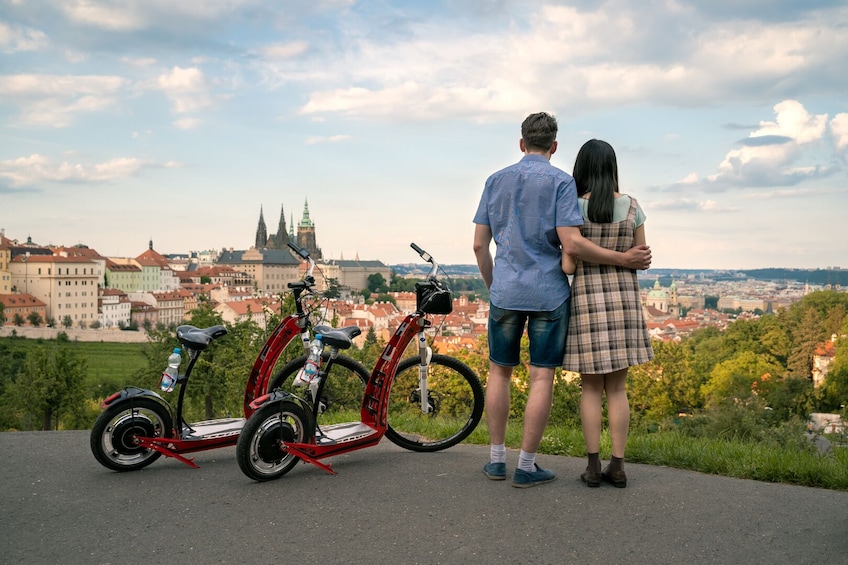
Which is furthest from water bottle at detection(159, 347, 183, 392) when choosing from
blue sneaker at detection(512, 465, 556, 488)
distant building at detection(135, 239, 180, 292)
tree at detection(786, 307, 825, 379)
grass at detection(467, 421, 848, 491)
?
distant building at detection(135, 239, 180, 292)

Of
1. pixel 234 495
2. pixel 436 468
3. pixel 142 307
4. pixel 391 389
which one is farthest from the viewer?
pixel 142 307

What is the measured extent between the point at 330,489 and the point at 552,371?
57.0 inches

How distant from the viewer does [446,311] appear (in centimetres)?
520

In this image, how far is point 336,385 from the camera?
22.0 ft

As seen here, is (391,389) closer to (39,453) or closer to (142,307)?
(39,453)

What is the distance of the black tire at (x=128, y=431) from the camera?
491cm

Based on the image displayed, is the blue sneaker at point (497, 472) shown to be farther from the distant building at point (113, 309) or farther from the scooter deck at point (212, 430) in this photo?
the distant building at point (113, 309)

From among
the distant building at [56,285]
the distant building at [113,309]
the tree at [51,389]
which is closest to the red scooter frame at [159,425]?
the tree at [51,389]

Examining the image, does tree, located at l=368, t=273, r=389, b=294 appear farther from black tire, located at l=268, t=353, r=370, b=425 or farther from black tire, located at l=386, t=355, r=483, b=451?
black tire, located at l=386, t=355, r=483, b=451

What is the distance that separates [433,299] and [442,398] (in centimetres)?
89

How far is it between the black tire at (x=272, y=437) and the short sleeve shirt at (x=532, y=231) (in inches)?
56.1

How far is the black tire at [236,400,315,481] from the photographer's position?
4.61 m

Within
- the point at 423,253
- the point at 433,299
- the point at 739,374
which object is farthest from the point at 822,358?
the point at 433,299

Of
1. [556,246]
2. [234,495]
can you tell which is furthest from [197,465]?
[556,246]
